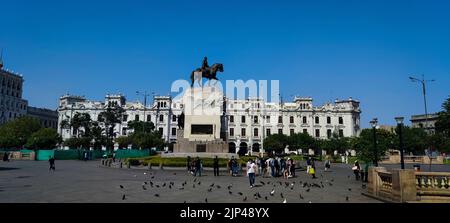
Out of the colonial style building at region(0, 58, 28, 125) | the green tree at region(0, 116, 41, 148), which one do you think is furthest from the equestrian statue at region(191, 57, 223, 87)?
the colonial style building at region(0, 58, 28, 125)

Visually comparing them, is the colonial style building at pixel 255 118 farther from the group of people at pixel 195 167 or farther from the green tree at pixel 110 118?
the group of people at pixel 195 167

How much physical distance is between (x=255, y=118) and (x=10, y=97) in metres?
84.8

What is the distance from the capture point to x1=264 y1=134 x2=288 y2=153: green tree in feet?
264

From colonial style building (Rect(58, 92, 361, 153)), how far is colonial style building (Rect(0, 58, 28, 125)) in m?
25.3

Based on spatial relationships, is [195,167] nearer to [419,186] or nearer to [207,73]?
[207,73]

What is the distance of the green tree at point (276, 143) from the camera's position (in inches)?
Result: 3172

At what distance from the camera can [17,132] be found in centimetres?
7150

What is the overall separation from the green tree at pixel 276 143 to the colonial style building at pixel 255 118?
1175 centimetres

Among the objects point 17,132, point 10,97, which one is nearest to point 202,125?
point 17,132

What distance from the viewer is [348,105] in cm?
10031

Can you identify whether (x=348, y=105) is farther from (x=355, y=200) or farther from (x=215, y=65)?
(x=355, y=200)

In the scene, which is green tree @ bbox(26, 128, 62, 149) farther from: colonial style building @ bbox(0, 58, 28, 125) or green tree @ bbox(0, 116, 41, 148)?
colonial style building @ bbox(0, 58, 28, 125)
